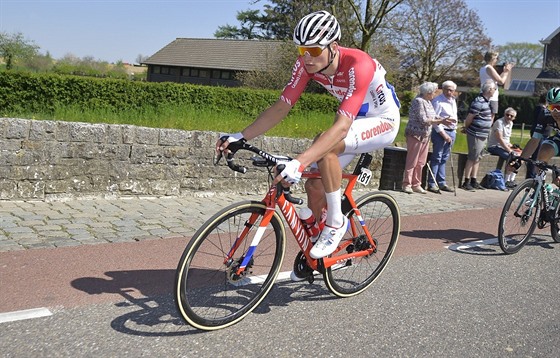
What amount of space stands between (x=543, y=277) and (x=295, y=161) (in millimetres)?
3664

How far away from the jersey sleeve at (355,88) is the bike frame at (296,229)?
1.79ft

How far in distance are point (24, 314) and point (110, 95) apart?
938 cm

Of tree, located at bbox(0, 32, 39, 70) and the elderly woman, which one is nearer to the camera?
the elderly woman

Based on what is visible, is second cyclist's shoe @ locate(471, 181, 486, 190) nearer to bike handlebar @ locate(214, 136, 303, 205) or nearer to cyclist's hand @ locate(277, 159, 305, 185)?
bike handlebar @ locate(214, 136, 303, 205)

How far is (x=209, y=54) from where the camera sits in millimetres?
62312

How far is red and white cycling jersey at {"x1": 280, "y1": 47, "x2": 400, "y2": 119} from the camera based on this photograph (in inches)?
176

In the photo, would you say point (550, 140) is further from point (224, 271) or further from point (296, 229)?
point (224, 271)

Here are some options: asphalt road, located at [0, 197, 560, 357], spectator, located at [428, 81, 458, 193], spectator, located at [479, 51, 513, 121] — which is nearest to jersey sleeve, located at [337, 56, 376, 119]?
asphalt road, located at [0, 197, 560, 357]

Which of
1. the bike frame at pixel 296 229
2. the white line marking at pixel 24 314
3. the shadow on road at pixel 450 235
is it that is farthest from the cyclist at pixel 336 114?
the shadow on road at pixel 450 235

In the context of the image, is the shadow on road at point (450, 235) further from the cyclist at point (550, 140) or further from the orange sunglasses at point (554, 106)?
the orange sunglasses at point (554, 106)

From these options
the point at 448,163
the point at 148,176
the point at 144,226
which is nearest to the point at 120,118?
the point at 148,176

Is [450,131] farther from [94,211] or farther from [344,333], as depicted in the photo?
[344,333]

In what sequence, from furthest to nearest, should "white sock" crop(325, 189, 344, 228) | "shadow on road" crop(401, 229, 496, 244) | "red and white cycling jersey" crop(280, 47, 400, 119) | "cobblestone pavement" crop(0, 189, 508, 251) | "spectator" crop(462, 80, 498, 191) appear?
"spectator" crop(462, 80, 498, 191) < "shadow on road" crop(401, 229, 496, 244) < "cobblestone pavement" crop(0, 189, 508, 251) < "white sock" crop(325, 189, 344, 228) < "red and white cycling jersey" crop(280, 47, 400, 119)

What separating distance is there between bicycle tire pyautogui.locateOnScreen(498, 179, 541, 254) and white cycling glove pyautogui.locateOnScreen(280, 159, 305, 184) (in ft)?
12.7
